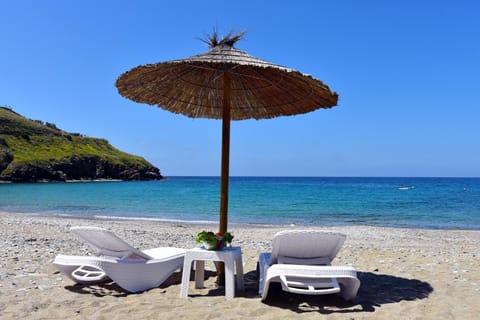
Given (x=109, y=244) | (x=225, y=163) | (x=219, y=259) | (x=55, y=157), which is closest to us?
(x=219, y=259)

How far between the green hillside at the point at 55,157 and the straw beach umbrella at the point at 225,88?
228 ft

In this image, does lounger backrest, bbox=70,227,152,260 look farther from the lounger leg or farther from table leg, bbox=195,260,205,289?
the lounger leg

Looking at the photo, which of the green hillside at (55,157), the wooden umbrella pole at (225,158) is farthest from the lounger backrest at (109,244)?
the green hillside at (55,157)

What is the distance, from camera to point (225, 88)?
5660 mm

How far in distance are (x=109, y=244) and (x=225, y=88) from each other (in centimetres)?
258

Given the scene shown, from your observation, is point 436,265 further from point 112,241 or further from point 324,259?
point 112,241

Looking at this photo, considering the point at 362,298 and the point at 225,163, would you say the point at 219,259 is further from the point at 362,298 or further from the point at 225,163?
the point at 362,298

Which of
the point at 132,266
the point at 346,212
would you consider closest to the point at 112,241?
the point at 132,266

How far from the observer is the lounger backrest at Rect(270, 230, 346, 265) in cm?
484

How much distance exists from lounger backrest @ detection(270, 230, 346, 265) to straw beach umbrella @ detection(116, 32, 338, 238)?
923 millimetres

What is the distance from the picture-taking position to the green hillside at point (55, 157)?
6856 centimetres

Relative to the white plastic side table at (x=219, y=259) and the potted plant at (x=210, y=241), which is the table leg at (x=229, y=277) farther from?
the potted plant at (x=210, y=241)

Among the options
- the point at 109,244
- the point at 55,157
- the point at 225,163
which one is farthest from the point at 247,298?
the point at 55,157

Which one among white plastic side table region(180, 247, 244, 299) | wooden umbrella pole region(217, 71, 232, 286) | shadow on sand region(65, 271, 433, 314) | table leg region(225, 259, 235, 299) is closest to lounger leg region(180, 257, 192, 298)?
white plastic side table region(180, 247, 244, 299)
